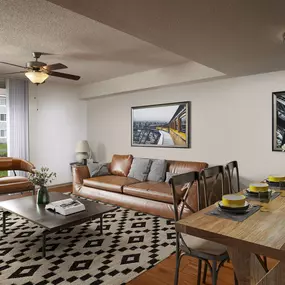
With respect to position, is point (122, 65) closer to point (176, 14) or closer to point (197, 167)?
point (197, 167)

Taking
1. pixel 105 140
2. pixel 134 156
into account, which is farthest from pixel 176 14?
pixel 105 140

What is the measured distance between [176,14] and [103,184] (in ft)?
11.3

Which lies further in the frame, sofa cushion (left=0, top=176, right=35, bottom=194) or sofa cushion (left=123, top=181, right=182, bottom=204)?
sofa cushion (left=0, top=176, right=35, bottom=194)

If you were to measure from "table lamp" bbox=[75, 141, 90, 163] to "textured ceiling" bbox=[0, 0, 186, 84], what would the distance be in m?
1.85

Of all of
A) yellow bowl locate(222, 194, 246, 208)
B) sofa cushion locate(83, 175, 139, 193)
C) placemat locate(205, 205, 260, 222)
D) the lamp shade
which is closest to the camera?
placemat locate(205, 205, 260, 222)

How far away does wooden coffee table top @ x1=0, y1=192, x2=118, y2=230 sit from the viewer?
9.04ft

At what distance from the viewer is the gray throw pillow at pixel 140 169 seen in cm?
489

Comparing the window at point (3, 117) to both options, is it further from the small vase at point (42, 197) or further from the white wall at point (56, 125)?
the small vase at point (42, 197)

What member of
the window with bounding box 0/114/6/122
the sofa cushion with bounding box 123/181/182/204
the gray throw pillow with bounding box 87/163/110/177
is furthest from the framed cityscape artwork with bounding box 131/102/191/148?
the window with bounding box 0/114/6/122

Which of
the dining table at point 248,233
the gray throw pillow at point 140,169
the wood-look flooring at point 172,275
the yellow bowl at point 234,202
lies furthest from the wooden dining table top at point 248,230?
the gray throw pillow at point 140,169

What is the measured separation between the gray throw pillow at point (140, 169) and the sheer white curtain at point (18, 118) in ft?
7.83

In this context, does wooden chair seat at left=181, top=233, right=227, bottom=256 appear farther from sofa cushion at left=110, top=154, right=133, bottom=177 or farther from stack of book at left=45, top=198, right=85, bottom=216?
sofa cushion at left=110, top=154, right=133, bottom=177

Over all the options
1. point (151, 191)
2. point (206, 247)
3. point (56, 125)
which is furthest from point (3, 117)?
point (206, 247)

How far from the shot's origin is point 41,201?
11.1 feet
